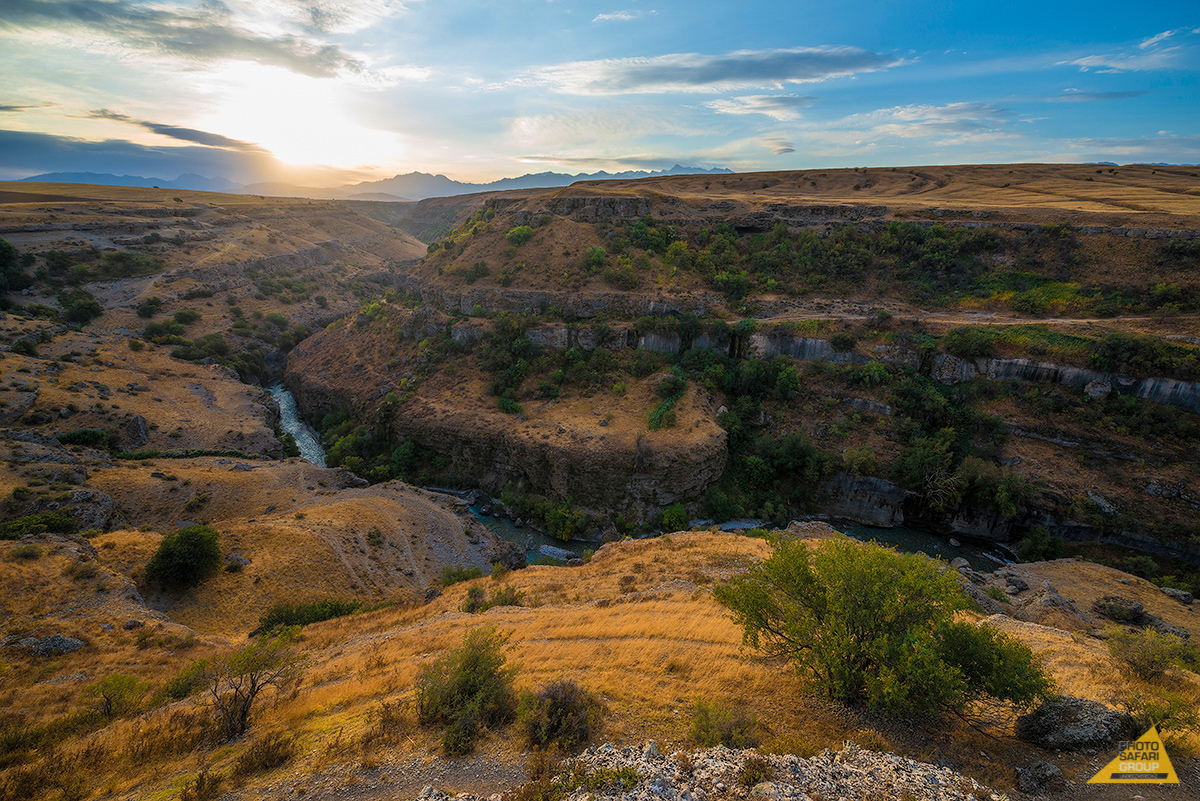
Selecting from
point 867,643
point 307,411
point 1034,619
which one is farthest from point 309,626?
point 307,411

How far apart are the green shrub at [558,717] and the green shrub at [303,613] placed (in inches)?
599

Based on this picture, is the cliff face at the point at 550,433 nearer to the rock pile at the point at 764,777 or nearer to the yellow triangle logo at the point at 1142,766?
the rock pile at the point at 764,777

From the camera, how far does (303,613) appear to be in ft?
67.9

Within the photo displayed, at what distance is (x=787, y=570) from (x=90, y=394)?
169 ft

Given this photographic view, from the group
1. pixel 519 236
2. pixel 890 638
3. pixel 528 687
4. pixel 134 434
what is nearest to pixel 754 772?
pixel 890 638

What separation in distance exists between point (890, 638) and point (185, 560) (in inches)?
1114

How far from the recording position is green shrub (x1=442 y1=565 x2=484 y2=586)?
2511cm

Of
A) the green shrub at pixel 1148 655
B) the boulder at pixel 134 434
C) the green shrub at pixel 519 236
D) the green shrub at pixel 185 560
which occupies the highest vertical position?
the green shrub at pixel 519 236

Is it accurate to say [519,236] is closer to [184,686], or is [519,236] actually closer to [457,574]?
[457,574]

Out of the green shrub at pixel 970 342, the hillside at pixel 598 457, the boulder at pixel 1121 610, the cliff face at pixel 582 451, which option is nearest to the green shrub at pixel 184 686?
the hillside at pixel 598 457

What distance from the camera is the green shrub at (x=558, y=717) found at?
939cm

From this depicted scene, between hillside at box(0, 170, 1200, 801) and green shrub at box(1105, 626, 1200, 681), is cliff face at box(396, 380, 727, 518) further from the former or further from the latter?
green shrub at box(1105, 626, 1200, 681)

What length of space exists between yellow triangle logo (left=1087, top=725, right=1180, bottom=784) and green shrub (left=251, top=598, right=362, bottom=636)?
2518 cm

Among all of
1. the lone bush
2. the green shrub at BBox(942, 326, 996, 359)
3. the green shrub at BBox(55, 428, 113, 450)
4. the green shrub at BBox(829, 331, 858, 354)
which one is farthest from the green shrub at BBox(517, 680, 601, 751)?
the green shrub at BBox(55, 428, 113, 450)
